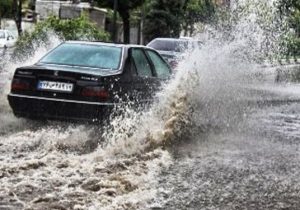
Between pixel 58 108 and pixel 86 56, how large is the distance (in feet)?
3.92

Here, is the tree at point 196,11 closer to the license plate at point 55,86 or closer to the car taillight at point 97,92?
the license plate at point 55,86

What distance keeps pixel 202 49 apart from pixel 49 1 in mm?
51566

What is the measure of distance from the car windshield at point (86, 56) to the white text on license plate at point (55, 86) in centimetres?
63

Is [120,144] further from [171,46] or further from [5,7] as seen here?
[5,7]

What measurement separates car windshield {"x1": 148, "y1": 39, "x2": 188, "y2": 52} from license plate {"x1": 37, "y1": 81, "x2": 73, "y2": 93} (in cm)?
1231

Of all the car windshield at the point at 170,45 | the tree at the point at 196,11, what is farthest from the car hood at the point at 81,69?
the tree at the point at 196,11

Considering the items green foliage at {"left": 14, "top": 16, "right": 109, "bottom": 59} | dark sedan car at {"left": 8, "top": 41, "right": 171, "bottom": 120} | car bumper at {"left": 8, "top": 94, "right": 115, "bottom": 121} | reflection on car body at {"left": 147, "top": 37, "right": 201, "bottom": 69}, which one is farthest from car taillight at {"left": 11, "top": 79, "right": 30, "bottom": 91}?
green foliage at {"left": 14, "top": 16, "right": 109, "bottom": 59}

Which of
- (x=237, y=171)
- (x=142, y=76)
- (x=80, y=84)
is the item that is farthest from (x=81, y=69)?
(x=237, y=171)

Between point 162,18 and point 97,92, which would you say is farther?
point 162,18

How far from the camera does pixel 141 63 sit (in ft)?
35.6

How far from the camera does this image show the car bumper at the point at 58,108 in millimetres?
9344

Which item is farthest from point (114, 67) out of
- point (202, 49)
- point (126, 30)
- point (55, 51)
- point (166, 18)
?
point (166, 18)

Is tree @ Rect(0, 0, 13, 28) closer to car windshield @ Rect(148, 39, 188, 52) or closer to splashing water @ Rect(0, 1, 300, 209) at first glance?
car windshield @ Rect(148, 39, 188, 52)

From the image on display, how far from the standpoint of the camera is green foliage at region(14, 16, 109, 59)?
2264 cm
